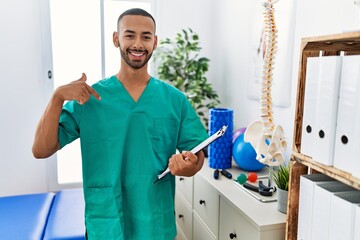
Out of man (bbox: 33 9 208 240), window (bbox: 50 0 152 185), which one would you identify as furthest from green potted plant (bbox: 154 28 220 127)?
man (bbox: 33 9 208 240)

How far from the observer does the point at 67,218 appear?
1.83m

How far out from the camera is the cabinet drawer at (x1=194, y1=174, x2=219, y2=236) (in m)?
1.53

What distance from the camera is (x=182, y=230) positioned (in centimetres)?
212

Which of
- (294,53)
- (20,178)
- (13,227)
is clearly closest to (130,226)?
(13,227)

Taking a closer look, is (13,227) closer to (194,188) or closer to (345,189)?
(194,188)

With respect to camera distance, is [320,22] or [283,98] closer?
[320,22]

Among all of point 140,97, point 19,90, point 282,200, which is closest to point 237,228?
point 282,200

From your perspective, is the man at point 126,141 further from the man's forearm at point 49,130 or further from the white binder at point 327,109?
the white binder at point 327,109

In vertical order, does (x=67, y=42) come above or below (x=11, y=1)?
below

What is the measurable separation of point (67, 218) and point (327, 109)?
156 centimetres

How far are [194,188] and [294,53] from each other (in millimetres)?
924

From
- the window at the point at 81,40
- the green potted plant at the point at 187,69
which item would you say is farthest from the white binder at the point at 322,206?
the window at the point at 81,40

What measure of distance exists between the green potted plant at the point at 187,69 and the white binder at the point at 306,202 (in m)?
1.40

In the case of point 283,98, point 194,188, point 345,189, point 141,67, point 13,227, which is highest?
point 141,67
